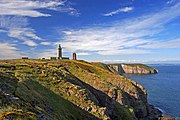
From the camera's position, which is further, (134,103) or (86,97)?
(134,103)

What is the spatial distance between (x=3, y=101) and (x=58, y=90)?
2122 cm

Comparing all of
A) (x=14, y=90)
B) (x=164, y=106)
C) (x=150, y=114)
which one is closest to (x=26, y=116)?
(x=14, y=90)

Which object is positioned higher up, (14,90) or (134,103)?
(14,90)

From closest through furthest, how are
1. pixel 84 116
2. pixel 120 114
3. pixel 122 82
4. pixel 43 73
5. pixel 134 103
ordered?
pixel 84 116 < pixel 43 73 < pixel 120 114 < pixel 134 103 < pixel 122 82

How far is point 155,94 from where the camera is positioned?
11475 cm

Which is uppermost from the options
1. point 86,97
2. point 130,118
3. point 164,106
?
point 86,97

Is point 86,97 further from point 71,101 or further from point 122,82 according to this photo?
point 122,82

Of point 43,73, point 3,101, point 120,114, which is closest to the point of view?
point 3,101

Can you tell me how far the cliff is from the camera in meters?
21.2

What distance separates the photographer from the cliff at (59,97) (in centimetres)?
2123

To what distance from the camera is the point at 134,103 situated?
67.9 m

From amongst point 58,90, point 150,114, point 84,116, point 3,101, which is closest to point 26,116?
point 3,101

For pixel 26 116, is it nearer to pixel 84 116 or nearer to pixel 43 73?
pixel 84 116

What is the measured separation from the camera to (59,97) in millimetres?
38156
